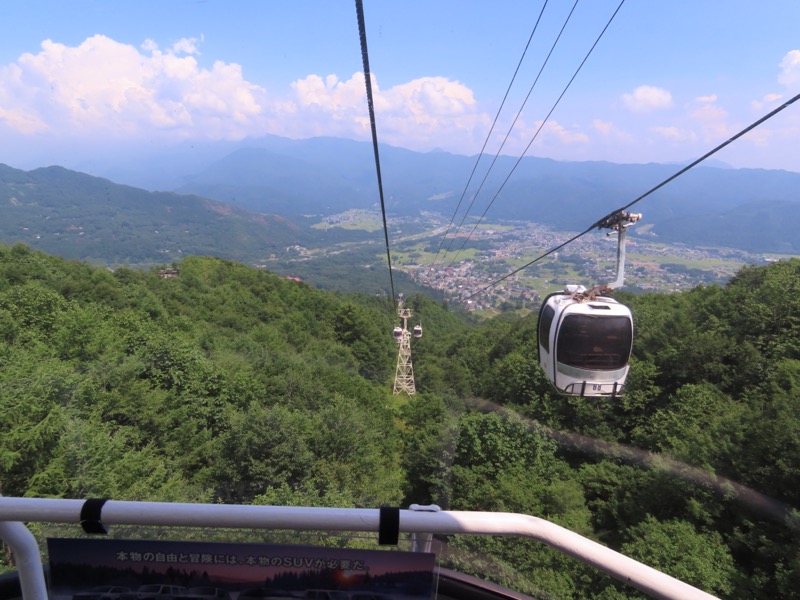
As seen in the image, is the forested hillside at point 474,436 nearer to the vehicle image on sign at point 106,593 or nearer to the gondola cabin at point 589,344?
the vehicle image on sign at point 106,593

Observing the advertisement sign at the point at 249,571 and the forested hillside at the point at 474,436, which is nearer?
the advertisement sign at the point at 249,571

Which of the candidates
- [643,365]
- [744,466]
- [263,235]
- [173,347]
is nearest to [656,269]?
[643,365]

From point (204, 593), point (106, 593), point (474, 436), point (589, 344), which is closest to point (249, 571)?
point (204, 593)

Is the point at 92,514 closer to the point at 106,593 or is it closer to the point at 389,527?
the point at 106,593

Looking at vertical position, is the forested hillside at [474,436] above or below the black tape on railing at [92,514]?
below

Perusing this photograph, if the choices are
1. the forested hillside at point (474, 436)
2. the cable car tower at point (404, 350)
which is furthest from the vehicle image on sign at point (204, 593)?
the cable car tower at point (404, 350)

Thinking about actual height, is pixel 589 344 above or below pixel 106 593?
below
